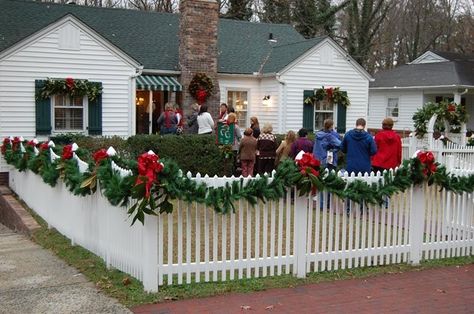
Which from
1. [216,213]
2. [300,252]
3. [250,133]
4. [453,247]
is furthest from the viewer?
[250,133]

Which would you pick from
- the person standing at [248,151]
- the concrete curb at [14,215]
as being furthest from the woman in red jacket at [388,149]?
the concrete curb at [14,215]

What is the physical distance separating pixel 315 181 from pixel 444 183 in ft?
6.64

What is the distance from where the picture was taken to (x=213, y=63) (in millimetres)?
17312

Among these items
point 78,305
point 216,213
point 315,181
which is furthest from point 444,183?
point 78,305

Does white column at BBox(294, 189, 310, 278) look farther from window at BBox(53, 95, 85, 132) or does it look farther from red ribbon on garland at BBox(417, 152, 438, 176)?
window at BBox(53, 95, 85, 132)

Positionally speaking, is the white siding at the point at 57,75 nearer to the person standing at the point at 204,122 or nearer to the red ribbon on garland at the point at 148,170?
the person standing at the point at 204,122

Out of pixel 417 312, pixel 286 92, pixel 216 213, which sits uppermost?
pixel 286 92

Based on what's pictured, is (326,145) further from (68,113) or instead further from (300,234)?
(68,113)

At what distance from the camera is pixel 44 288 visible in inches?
221

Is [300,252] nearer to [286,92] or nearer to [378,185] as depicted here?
[378,185]

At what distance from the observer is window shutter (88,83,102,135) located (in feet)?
49.9

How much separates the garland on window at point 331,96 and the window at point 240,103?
6.93 feet

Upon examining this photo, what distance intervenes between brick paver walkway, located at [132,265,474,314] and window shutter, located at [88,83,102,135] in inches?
419

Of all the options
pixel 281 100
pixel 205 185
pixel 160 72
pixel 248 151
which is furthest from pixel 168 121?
pixel 205 185
